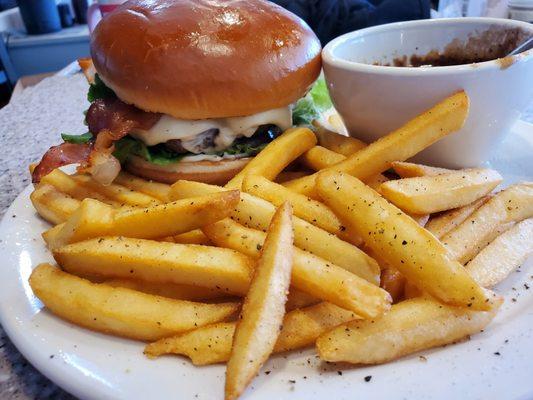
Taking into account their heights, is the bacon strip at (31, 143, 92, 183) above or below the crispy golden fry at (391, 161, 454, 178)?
below

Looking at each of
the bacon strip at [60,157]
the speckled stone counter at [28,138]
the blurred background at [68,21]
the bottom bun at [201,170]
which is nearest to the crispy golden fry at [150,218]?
the speckled stone counter at [28,138]

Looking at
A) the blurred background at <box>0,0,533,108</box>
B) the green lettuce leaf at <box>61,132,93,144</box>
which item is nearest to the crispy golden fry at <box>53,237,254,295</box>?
the green lettuce leaf at <box>61,132,93,144</box>

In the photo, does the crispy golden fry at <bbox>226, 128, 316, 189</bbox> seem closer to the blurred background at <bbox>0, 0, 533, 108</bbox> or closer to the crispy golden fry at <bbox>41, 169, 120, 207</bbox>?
the crispy golden fry at <bbox>41, 169, 120, 207</bbox>

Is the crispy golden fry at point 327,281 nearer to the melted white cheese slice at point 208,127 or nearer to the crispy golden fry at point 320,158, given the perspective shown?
the crispy golden fry at point 320,158

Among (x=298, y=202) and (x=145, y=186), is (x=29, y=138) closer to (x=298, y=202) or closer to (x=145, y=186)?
(x=145, y=186)

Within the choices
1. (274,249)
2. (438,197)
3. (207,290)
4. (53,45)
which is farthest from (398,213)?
(53,45)

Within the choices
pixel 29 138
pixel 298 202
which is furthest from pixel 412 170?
pixel 29 138
